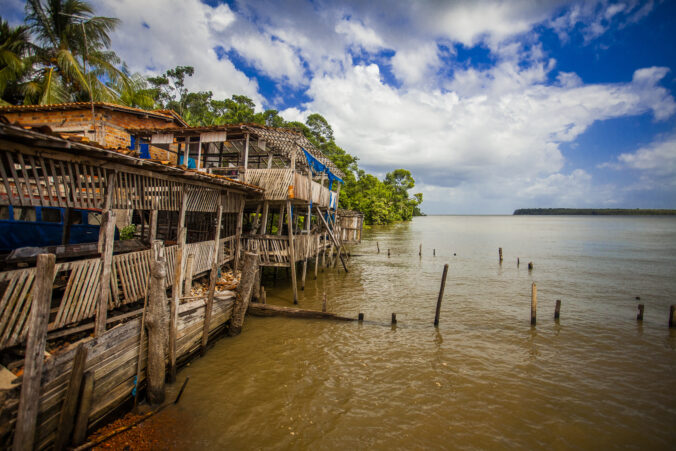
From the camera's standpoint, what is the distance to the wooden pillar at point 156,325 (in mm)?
5277

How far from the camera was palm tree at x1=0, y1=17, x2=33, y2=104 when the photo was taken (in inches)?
558

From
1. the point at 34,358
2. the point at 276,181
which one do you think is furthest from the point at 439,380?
the point at 276,181

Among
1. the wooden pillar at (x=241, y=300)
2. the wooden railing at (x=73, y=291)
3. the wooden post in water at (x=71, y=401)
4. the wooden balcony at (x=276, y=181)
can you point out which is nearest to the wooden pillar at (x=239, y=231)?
the wooden balcony at (x=276, y=181)

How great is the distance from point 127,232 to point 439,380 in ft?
47.5

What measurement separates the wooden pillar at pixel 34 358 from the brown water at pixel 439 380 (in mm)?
1968

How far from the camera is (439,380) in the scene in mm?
7148

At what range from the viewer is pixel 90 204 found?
5.43 m

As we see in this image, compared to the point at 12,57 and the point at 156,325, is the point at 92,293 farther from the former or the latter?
the point at 12,57

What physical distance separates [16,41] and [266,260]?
18498 mm

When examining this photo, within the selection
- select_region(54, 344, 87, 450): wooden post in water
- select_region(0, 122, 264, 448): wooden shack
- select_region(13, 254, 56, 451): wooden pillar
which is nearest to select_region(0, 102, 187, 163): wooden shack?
select_region(0, 122, 264, 448): wooden shack

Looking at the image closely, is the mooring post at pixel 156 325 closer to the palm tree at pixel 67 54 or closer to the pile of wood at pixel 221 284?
the pile of wood at pixel 221 284

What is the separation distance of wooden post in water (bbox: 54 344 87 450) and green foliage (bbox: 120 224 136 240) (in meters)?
11.2

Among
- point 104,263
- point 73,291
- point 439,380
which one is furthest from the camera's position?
point 439,380

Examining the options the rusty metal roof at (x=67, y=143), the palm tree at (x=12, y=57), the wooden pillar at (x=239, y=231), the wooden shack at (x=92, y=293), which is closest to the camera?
the rusty metal roof at (x=67, y=143)
